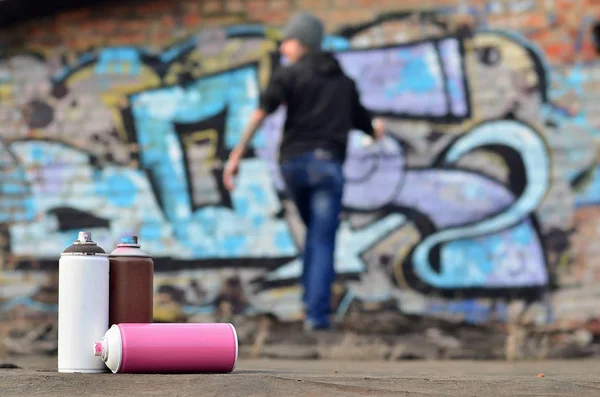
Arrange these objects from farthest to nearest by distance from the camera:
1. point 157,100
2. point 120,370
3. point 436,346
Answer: point 157,100, point 436,346, point 120,370

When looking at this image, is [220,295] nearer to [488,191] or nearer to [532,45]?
[488,191]

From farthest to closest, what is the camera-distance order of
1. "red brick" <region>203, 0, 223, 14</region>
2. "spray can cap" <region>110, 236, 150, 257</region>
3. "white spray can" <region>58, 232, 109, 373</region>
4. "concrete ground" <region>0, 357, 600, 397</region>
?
"red brick" <region>203, 0, 223, 14</region>, "spray can cap" <region>110, 236, 150, 257</region>, "white spray can" <region>58, 232, 109, 373</region>, "concrete ground" <region>0, 357, 600, 397</region>

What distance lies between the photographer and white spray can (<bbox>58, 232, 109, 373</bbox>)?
3955 millimetres

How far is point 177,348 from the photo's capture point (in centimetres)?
387

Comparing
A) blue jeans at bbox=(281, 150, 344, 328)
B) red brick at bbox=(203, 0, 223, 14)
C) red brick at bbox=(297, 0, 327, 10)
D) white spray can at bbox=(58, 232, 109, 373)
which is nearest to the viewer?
white spray can at bbox=(58, 232, 109, 373)

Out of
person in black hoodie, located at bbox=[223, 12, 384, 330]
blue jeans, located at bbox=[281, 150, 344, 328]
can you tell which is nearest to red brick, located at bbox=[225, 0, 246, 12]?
person in black hoodie, located at bbox=[223, 12, 384, 330]

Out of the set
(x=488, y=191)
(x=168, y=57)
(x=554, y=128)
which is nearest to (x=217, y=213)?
(x=168, y=57)

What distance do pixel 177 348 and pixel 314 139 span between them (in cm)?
341

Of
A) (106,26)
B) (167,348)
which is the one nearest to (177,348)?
(167,348)

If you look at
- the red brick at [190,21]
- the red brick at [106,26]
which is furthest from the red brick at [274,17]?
the red brick at [106,26]

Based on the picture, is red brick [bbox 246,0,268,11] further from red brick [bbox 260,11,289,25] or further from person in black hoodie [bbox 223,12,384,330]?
person in black hoodie [bbox 223,12,384,330]

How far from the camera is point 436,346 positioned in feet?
25.3

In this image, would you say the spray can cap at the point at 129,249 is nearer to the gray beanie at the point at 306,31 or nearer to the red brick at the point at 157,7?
the gray beanie at the point at 306,31

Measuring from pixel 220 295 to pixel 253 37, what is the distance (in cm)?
221
